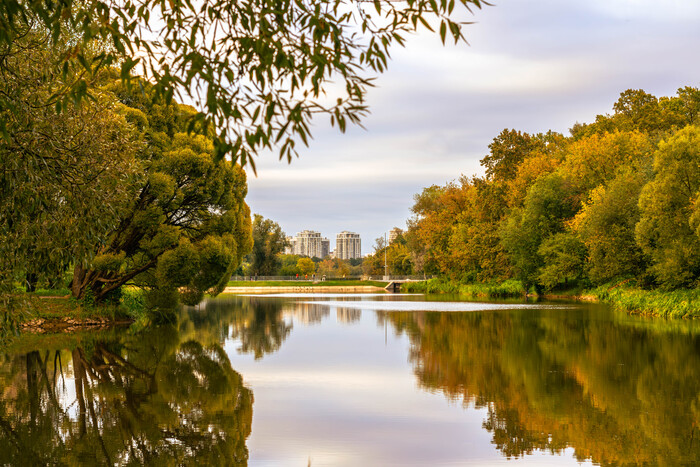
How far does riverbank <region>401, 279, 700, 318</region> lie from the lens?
33656 millimetres

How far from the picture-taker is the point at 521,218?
57.0 m

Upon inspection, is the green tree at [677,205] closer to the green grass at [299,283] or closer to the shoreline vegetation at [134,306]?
the shoreline vegetation at [134,306]

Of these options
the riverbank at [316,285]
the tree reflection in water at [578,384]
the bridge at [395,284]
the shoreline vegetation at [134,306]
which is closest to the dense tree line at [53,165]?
the shoreline vegetation at [134,306]

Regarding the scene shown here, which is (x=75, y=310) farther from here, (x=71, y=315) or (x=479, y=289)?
(x=479, y=289)

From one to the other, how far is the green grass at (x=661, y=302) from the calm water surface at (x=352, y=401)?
455 inches

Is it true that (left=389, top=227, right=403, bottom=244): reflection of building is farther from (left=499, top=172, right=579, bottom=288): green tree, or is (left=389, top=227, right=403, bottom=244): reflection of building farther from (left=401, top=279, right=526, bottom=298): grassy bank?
(left=499, top=172, right=579, bottom=288): green tree

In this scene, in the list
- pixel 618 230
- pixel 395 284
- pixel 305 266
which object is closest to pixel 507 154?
pixel 618 230

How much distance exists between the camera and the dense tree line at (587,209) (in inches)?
1369

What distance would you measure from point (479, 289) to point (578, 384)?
53.6 metres

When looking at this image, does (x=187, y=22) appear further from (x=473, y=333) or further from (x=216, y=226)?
(x=216, y=226)

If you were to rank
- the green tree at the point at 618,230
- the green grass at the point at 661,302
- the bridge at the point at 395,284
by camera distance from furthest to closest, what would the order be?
the bridge at the point at 395,284, the green tree at the point at 618,230, the green grass at the point at 661,302

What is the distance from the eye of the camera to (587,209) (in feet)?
153

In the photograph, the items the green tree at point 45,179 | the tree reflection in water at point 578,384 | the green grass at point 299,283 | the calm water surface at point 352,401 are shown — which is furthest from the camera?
the green grass at point 299,283

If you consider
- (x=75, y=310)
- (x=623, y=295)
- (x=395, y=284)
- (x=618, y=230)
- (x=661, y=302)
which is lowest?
(x=395, y=284)
